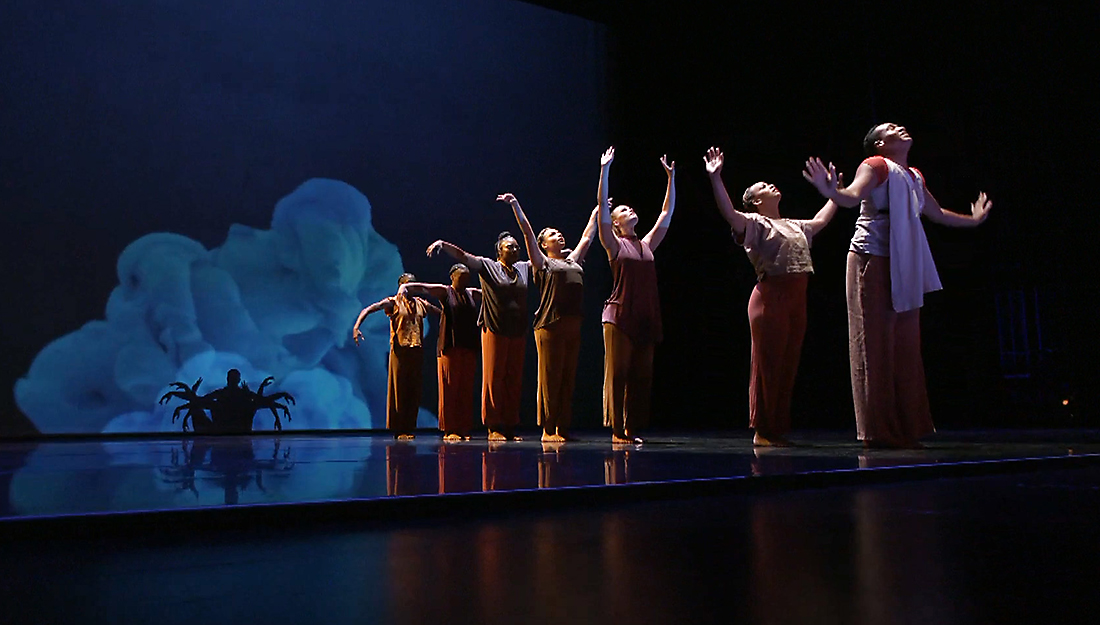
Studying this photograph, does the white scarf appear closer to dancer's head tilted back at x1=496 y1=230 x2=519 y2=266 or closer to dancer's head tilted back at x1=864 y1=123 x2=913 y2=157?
dancer's head tilted back at x1=864 y1=123 x2=913 y2=157

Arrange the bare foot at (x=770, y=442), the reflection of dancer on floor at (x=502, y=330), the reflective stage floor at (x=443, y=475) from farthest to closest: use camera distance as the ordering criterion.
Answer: the reflection of dancer on floor at (x=502, y=330) < the bare foot at (x=770, y=442) < the reflective stage floor at (x=443, y=475)

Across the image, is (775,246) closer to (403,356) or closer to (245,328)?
(403,356)

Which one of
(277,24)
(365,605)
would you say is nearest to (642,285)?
(365,605)

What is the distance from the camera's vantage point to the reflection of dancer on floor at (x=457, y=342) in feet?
25.2

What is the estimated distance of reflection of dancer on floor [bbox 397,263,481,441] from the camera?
767cm

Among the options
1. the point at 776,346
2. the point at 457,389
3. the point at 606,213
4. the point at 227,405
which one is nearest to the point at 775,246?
the point at 776,346

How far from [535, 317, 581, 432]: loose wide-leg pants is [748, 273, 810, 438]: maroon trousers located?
157 centimetres

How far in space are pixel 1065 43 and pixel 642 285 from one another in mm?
3714

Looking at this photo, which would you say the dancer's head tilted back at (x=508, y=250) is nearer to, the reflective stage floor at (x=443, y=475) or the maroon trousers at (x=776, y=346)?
the maroon trousers at (x=776, y=346)

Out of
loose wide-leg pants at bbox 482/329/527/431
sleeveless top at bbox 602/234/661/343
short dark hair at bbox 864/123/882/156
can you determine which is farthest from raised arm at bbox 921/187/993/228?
loose wide-leg pants at bbox 482/329/527/431

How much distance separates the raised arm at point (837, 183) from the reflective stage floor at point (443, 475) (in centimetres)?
126

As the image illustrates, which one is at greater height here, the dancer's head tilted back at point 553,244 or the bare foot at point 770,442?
the dancer's head tilted back at point 553,244

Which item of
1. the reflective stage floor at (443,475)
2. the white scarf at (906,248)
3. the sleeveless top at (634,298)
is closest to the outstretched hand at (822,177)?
the white scarf at (906,248)

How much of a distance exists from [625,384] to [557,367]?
72 centimetres
